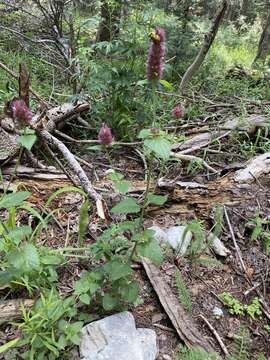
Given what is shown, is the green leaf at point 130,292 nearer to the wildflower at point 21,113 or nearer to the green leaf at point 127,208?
the green leaf at point 127,208

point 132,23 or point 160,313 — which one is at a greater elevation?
point 132,23

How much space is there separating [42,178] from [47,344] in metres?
1.53

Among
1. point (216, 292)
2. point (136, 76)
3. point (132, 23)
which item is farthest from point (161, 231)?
point (132, 23)

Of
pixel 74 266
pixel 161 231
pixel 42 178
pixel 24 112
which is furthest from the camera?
pixel 42 178

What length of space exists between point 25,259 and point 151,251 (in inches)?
21.9

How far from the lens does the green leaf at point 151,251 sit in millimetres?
1630

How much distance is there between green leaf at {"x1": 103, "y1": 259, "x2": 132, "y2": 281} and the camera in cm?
173

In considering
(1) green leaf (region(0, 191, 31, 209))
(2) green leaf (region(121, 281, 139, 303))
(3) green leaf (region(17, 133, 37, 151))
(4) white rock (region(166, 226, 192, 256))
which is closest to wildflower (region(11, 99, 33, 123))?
(3) green leaf (region(17, 133, 37, 151))

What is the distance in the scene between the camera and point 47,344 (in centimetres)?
160

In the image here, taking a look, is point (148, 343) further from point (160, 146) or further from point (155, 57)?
point (155, 57)

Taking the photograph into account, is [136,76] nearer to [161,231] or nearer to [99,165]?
[99,165]

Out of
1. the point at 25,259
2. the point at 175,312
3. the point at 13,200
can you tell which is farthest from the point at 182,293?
the point at 13,200

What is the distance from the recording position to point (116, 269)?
5.80 feet

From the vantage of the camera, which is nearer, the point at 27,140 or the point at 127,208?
the point at 27,140
